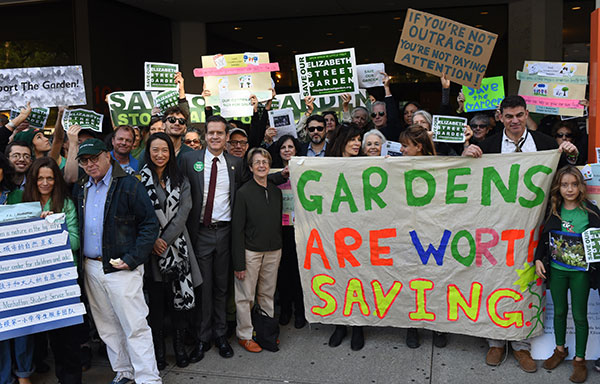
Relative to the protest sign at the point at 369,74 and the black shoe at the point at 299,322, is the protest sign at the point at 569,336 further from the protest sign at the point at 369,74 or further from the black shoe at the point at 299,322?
the protest sign at the point at 369,74

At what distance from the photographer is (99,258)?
13.0 ft

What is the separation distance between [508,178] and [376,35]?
876cm

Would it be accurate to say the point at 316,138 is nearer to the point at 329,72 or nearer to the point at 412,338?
the point at 329,72

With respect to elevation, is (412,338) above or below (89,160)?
below

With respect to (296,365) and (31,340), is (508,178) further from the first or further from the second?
(31,340)

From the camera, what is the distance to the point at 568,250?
13.2ft

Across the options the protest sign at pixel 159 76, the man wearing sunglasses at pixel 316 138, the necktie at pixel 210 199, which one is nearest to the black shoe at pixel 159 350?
the necktie at pixel 210 199

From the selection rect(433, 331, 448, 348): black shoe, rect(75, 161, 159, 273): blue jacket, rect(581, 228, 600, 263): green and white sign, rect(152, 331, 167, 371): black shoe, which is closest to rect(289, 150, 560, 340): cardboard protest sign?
rect(433, 331, 448, 348): black shoe

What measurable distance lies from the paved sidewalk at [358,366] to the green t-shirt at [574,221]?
3.17 feet

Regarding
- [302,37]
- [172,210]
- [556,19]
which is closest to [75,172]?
[172,210]

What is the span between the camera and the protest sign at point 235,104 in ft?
20.1

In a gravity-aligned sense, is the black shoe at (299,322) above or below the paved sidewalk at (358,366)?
above

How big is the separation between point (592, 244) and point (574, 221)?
0.74 ft

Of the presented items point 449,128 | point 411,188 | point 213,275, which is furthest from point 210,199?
point 449,128
